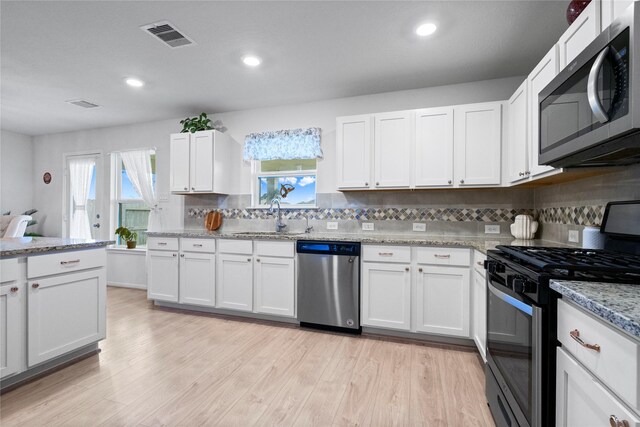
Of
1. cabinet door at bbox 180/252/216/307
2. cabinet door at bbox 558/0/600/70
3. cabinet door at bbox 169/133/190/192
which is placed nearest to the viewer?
cabinet door at bbox 558/0/600/70

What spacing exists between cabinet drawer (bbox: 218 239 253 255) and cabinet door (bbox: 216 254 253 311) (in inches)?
2.1

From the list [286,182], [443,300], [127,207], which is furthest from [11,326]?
[127,207]

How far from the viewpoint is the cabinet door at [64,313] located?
200 cm

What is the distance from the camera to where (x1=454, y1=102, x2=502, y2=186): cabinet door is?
8.95ft

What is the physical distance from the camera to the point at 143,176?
460cm

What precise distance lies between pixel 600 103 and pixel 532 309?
0.78m

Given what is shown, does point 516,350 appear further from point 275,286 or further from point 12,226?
point 12,226

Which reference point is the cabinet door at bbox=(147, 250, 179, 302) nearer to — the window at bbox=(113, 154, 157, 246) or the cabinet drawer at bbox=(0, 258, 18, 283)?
the window at bbox=(113, 154, 157, 246)

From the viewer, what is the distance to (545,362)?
1.07 metres

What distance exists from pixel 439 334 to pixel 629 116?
214cm

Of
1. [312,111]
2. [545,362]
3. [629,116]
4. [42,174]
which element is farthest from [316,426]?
[42,174]

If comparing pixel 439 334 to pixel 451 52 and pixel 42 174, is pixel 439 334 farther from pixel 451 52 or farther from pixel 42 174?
pixel 42 174

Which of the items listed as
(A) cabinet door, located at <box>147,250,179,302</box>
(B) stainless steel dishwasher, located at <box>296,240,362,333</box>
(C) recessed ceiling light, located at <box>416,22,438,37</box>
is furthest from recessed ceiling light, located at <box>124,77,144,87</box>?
(C) recessed ceiling light, located at <box>416,22,438,37</box>

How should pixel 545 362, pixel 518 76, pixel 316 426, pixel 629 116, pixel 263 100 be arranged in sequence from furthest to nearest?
pixel 263 100, pixel 518 76, pixel 316 426, pixel 545 362, pixel 629 116
